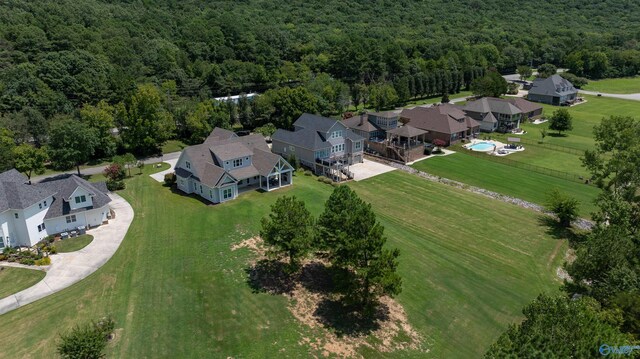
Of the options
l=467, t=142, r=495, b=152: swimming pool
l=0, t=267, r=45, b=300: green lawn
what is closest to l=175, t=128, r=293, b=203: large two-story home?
l=0, t=267, r=45, b=300: green lawn

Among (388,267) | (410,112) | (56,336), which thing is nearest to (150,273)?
(56,336)

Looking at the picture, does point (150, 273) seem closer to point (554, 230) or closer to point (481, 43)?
point (554, 230)

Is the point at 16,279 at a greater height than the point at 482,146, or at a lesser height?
greater

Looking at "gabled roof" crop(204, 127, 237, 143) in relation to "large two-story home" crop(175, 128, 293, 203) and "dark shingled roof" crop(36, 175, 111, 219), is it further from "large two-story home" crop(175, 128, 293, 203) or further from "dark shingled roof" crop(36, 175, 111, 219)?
"dark shingled roof" crop(36, 175, 111, 219)

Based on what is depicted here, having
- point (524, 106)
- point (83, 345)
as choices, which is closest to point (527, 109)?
point (524, 106)

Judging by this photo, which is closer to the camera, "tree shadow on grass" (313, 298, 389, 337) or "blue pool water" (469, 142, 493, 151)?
"tree shadow on grass" (313, 298, 389, 337)

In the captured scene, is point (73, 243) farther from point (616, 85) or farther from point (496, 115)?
point (616, 85)
